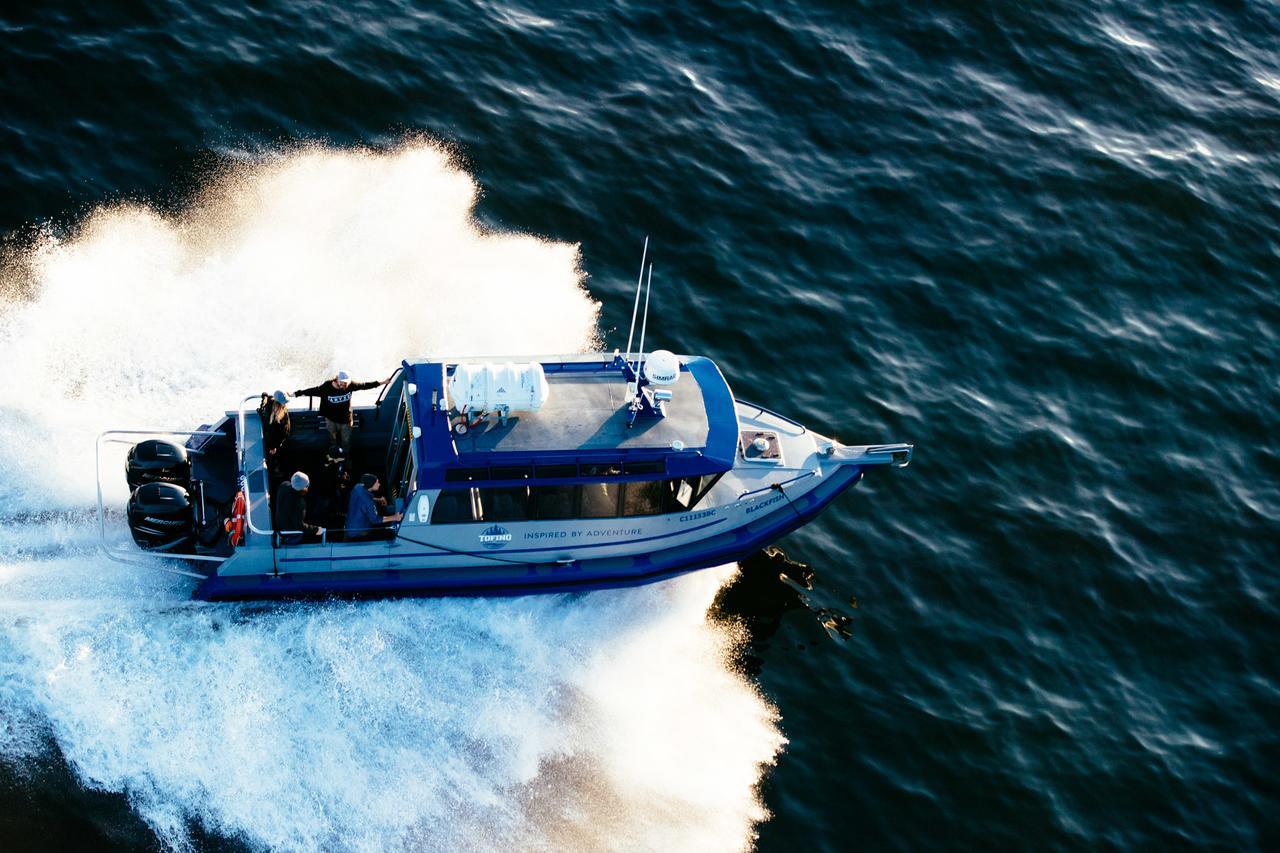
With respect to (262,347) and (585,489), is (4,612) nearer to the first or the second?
(262,347)

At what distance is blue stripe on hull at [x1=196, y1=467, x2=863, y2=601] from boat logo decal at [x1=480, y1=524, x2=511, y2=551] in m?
0.38

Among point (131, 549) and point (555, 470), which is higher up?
point (555, 470)

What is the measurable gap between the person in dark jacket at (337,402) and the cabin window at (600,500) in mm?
3641

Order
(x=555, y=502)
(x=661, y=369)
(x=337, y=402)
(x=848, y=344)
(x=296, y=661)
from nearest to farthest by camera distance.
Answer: (x=296, y=661)
(x=661, y=369)
(x=555, y=502)
(x=337, y=402)
(x=848, y=344)

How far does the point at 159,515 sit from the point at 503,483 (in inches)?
192

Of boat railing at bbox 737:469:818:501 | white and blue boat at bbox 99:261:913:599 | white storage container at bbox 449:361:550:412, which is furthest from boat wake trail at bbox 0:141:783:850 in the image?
white storage container at bbox 449:361:550:412

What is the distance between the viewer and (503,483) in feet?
58.9

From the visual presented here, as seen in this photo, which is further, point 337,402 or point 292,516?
point 337,402

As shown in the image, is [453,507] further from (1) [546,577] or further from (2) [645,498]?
(2) [645,498]

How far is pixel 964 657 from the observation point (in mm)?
20266

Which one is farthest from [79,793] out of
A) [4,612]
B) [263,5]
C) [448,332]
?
[263,5]

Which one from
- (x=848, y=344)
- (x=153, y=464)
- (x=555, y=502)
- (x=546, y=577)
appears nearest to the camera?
(x=153, y=464)

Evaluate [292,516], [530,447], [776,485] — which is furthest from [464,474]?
[776,485]

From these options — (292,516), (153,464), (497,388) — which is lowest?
(292,516)
